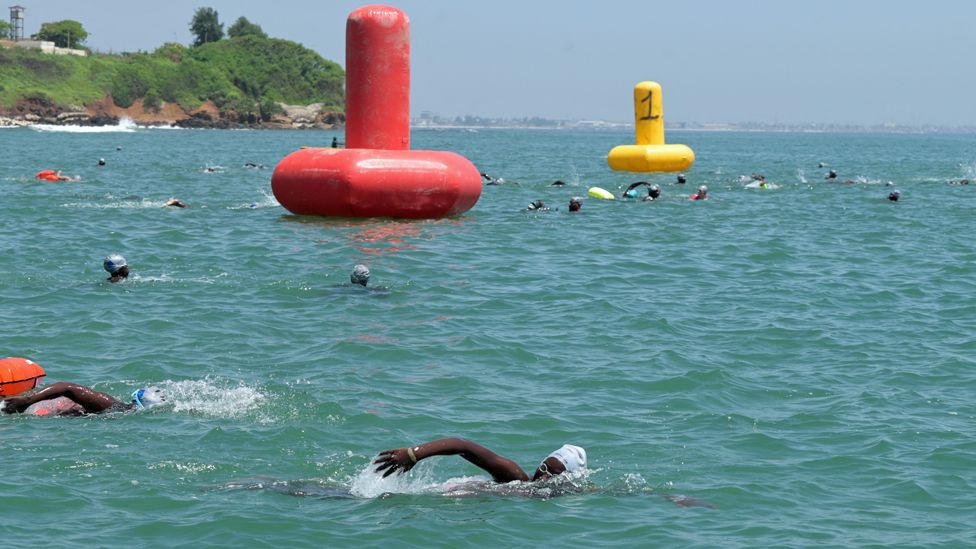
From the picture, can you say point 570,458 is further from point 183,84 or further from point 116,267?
point 183,84

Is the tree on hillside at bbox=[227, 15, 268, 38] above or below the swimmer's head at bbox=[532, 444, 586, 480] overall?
above

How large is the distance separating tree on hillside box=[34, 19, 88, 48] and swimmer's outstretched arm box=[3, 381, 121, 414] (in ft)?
486

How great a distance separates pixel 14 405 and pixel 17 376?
561mm

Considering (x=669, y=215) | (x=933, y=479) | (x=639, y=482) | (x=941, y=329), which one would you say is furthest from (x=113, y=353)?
(x=669, y=215)

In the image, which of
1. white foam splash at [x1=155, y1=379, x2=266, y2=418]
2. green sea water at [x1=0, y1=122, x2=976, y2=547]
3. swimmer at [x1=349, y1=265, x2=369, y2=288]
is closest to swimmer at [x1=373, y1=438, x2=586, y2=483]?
green sea water at [x1=0, y1=122, x2=976, y2=547]

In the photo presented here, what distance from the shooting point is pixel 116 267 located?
16172 mm

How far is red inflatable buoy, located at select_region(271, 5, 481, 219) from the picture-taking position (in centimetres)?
2284

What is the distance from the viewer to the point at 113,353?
41.3 ft

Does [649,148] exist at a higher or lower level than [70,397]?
higher

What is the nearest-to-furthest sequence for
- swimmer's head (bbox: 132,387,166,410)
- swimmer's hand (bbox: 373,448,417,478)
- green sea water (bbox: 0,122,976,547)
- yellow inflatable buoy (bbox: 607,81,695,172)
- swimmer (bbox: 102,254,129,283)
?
swimmer's hand (bbox: 373,448,417,478) < green sea water (bbox: 0,122,976,547) < swimmer's head (bbox: 132,387,166,410) < swimmer (bbox: 102,254,129,283) < yellow inflatable buoy (bbox: 607,81,695,172)

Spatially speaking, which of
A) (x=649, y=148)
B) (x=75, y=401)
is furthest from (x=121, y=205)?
(x=649, y=148)

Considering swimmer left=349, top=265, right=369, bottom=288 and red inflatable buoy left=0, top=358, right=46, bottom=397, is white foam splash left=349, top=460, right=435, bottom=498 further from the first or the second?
swimmer left=349, top=265, right=369, bottom=288

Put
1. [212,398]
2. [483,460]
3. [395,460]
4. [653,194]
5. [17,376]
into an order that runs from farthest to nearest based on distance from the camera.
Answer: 1. [653,194]
2. [212,398]
3. [17,376]
4. [483,460]
5. [395,460]

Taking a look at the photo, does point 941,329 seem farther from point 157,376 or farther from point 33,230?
point 33,230
